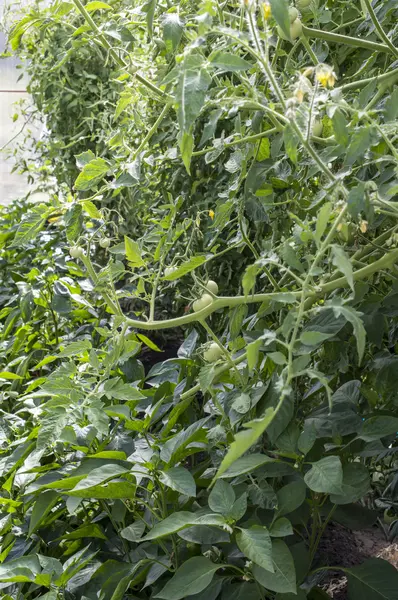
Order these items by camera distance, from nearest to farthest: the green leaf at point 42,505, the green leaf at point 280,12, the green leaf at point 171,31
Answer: the green leaf at point 280,12 → the green leaf at point 171,31 → the green leaf at point 42,505

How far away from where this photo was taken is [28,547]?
0.84 m

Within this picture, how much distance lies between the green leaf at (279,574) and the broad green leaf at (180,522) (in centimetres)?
5

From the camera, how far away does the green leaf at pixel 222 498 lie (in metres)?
0.62

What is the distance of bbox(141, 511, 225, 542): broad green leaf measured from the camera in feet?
1.99

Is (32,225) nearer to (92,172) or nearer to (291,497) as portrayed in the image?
(92,172)

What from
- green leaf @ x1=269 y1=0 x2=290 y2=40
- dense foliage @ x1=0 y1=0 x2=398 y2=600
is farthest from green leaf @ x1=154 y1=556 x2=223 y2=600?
green leaf @ x1=269 y1=0 x2=290 y2=40

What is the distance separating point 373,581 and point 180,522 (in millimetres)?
200

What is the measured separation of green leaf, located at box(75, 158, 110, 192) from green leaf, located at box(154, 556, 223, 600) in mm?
367

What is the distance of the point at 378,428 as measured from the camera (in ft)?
2.14

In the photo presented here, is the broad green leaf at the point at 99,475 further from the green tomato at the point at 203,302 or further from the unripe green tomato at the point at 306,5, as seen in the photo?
the unripe green tomato at the point at 306,5

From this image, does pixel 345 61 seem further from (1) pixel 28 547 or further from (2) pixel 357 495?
(1) pixel 28 547

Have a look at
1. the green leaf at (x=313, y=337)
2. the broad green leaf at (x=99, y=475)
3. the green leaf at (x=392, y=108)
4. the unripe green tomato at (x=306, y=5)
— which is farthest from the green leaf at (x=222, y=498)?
the unripe green tomato at (x=306, y=5)

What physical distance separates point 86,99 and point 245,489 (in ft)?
7.01

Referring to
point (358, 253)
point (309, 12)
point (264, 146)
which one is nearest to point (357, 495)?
point (358, 253)
